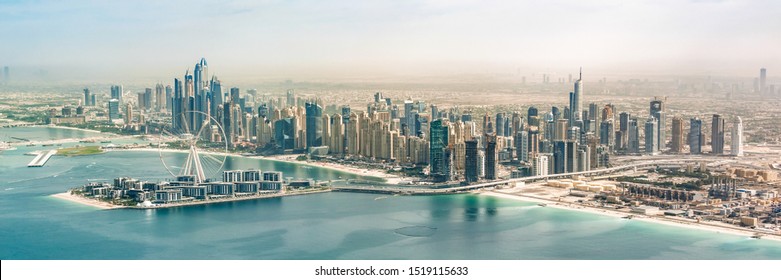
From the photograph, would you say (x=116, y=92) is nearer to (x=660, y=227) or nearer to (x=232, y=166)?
(x=232, y=166)

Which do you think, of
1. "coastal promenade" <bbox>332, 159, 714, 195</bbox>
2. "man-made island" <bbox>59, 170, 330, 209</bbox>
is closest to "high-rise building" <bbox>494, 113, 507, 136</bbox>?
"coastal promenade" <bbox>332, 159, 714, 195</bbox>

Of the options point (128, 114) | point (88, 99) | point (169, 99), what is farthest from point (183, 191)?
point (128, 114)

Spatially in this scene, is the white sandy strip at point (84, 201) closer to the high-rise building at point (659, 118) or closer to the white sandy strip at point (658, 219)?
the white sandy strip at point (658, 219)

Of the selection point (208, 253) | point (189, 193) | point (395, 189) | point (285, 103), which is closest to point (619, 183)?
point (395, 189)

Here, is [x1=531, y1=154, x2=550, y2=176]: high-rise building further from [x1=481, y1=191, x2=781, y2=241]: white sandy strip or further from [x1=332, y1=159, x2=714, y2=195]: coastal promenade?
[x1=481, y1=191, x2=781, y2=241]: white sandy strip

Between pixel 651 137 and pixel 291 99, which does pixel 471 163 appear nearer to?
pixel 651 137

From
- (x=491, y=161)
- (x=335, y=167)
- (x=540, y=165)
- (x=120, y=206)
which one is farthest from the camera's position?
(x=335, y=167)

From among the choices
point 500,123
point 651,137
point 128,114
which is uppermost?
point 128,114
